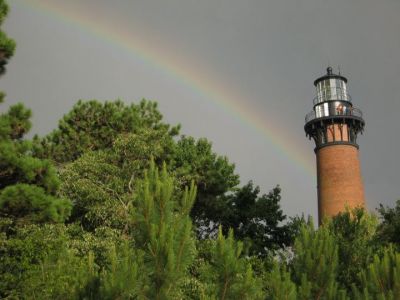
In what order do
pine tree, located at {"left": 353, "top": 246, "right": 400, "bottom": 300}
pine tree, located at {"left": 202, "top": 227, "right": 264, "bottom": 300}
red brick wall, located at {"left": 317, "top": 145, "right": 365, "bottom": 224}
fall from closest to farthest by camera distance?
pine tree, located at {"left": 202, "top": 227, "right": 264, "bottom": 300}
pine tree, located at {"left": 353, "top": 246, "right": 400, "bottom": 300}
red brick wall, located at {"left": 317, "top": 145, "right": 365, "bottom": 224}

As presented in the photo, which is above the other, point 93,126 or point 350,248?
point 93,126

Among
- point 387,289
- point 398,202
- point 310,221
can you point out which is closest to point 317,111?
point 398,202

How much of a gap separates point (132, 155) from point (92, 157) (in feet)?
5.46

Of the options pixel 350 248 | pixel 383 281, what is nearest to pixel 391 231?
pixel 350 248

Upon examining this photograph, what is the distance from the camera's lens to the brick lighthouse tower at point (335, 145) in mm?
38625

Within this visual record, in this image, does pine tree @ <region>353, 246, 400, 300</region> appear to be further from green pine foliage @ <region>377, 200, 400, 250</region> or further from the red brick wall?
the red brick wall

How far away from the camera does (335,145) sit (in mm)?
41219

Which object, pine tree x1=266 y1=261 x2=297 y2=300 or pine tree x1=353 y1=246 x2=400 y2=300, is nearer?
pine tree x1=266 y1=261 x2=297 y2=300

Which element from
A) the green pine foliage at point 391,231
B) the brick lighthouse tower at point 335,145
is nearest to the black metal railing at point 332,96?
the brick lighthouse tower at point 335,145

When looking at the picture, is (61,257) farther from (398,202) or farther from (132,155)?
(398,202)

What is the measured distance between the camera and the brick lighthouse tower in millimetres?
38625

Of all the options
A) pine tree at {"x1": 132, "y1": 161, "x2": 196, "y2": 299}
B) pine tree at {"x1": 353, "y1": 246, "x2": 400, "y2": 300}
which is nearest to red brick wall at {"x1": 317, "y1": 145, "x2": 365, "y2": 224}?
pine tree at {"x1": 353, "y1": 246, "x2": 400, "y2": 300}

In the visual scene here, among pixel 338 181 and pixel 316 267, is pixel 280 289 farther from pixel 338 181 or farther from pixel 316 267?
pixel 338 181

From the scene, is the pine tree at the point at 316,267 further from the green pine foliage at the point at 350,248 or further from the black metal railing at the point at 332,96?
the black metal railing at the point at 332,96
